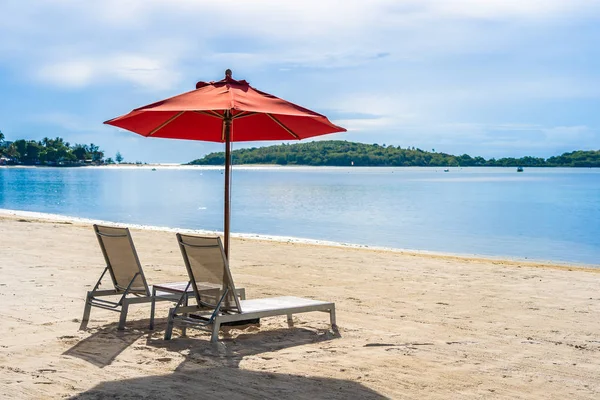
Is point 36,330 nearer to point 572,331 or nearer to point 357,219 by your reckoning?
point 572,331

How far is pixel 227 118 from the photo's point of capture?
22.3 feet

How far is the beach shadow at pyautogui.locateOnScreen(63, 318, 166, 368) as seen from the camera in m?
5.36

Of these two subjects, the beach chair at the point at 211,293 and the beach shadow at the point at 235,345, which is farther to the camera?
the beach chair at the point at 211,293

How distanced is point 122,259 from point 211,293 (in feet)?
3.31

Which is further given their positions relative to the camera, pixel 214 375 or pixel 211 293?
pixel 211 293

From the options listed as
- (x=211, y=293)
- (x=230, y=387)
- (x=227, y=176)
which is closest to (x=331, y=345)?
(x=211, y=293)

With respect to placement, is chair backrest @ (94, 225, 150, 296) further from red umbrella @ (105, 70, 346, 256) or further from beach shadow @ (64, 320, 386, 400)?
red umbrella @ (105, 70, 346, 256)

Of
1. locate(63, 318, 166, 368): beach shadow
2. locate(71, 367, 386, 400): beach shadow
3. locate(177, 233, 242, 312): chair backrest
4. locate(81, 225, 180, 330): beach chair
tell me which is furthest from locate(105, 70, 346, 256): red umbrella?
locate(71, 367, 386, 400): beach shadow

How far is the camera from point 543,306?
8258 millimetres

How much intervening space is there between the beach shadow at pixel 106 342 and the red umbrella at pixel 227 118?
104 centimetres

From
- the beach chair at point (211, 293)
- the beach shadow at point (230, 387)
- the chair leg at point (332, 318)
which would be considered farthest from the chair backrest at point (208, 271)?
the chair leg at point (332, 318)

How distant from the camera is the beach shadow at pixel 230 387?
4.50m

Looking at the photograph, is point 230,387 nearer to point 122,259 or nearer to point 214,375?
point 214,375

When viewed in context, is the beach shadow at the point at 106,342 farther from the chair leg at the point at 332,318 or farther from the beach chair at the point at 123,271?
the chair leg at the point at 332,318
